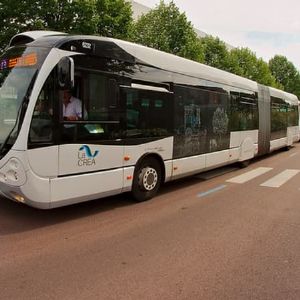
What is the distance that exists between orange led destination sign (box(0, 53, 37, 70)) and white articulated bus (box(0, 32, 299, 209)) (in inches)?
0.7

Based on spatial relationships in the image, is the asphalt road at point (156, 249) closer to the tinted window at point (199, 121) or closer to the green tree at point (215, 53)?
the tinted window at point (199, 121)

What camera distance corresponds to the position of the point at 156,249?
5.26m

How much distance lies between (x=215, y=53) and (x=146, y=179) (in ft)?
109

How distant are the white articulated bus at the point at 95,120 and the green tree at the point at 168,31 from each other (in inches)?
642

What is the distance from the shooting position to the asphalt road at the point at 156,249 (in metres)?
4.10

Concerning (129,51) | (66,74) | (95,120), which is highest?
(129,51)

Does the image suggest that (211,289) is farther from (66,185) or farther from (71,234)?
(66,185)

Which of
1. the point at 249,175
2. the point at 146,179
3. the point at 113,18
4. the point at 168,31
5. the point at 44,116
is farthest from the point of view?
the point at 168,31

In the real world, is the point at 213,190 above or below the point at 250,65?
below

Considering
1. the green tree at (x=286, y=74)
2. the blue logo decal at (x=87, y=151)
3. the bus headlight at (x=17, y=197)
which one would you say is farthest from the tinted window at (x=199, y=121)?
the green tree at (x=286, y=74)

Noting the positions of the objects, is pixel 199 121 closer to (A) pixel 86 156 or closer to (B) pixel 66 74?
(A) pixel 86 156

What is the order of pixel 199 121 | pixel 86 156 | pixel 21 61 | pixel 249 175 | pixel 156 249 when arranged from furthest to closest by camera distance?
pixel 249 175
pixel 199 121
pixel 86 156
pixel 21 61
pixel 156 249

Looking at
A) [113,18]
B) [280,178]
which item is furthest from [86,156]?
[113,18]

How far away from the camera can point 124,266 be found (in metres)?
4.67
